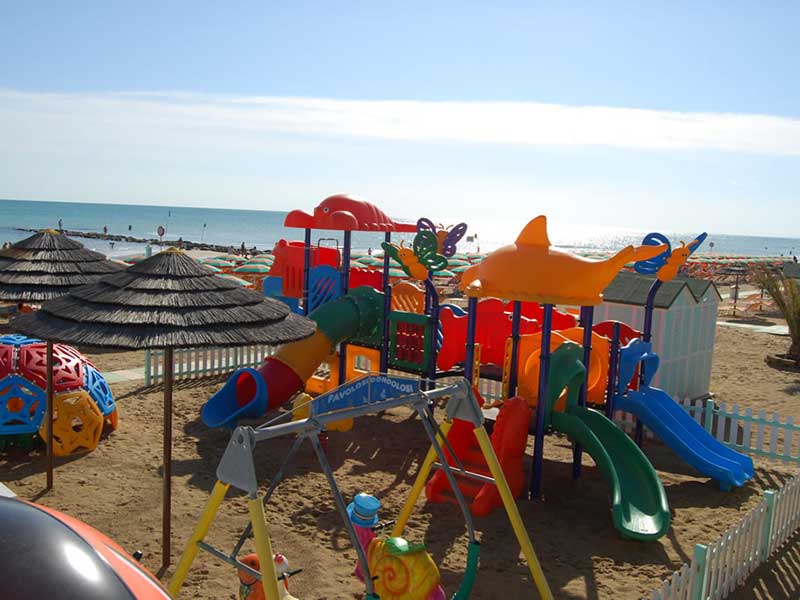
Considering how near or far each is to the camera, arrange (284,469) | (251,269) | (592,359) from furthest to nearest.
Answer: (251,269), (592,359), (284,469)

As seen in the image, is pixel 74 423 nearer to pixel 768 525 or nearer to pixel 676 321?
pixel 768 525

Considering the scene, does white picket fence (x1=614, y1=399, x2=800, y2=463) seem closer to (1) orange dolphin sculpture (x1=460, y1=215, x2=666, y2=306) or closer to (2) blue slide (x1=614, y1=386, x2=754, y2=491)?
(2) blue slide (x1=614, y1=386, x2=754, y2=491)

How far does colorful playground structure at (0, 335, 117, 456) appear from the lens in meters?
9.73

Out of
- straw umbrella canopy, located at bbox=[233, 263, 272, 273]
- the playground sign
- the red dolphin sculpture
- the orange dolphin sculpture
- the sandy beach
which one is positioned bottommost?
the sandy beach

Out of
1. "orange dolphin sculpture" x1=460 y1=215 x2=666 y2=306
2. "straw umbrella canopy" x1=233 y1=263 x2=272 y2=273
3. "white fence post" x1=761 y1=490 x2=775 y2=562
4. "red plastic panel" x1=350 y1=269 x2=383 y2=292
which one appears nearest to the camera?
"white fence post" x1=761 y1=490 x2=775 y2=562

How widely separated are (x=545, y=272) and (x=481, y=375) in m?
4.00

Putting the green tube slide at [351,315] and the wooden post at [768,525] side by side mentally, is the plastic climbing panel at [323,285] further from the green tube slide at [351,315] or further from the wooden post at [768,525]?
the wooden post at [768,525]

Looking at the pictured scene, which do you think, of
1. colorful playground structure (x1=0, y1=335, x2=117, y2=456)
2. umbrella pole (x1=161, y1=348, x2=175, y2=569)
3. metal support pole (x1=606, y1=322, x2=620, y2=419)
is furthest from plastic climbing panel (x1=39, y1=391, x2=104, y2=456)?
metal support pole (x1=606, y1=322, x2=620, y2=419)

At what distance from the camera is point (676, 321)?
543 inches

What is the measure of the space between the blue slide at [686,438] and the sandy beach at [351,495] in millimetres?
241

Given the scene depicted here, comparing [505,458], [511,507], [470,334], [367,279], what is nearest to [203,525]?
[511,507]

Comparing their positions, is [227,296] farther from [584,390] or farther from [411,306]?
[411,306]

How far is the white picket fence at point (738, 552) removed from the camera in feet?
19.0

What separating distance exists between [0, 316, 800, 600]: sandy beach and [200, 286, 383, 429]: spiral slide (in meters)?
0.49
